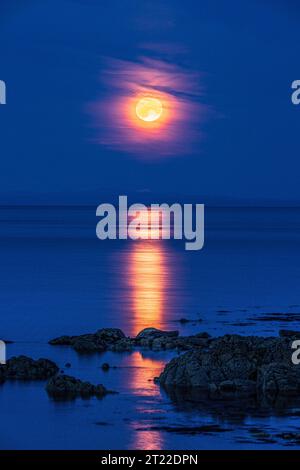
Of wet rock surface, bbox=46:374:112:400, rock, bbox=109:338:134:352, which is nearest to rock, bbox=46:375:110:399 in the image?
wet rock surface, bbox=46:374:112:400

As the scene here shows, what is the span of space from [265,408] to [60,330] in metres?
16.8

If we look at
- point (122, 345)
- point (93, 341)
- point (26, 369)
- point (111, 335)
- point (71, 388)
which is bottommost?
point (71, 388)

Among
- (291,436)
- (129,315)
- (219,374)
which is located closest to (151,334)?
(219,374)

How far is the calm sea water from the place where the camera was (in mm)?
26672

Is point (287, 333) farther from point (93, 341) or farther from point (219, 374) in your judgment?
point (219, 374)

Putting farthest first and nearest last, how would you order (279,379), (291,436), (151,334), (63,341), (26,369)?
(63,341) → (151,334) → (26,369) → (279,379) → (291,436)

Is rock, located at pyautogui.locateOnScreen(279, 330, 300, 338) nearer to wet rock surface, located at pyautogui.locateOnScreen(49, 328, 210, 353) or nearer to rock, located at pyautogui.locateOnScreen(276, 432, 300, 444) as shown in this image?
wet rock surface, located at pyautogui.locateOnScreen(49, 328, 210, 353)

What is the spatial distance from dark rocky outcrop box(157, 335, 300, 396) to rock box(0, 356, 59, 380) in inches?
130

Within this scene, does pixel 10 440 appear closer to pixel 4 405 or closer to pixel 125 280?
pixel 4 405

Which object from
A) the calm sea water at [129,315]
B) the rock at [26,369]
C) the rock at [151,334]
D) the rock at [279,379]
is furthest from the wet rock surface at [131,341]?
the rock at [279,379]

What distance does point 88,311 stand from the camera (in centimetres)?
5056

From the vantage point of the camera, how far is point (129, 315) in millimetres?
47438

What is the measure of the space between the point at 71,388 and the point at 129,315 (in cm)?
1762
